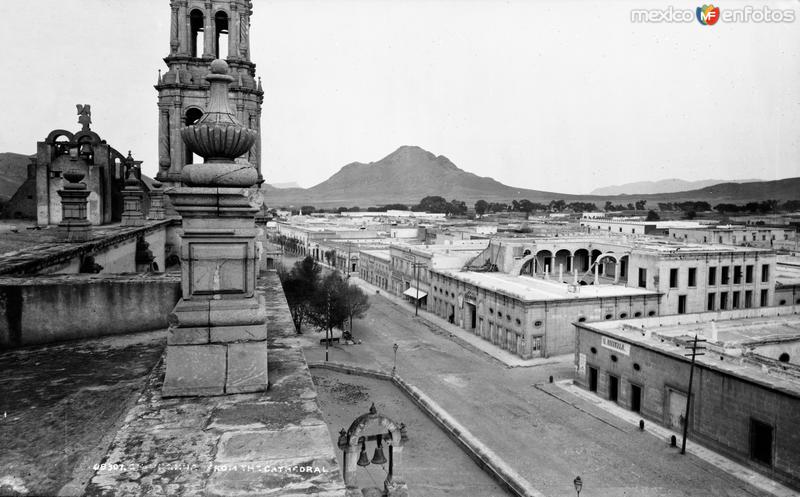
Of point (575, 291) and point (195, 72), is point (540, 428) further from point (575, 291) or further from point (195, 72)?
point (195, 72)

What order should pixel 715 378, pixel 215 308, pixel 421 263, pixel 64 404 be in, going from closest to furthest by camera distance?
pixel 215 308 < pixel 64 404 < pixel 715 378 < pixel 421 263

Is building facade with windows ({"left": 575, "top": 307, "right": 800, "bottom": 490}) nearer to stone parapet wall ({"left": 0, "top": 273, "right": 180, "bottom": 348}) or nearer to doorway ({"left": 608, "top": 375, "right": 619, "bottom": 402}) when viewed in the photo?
doorway ({"left": 608, "top": 375, "right": 619, "bottom": 402})

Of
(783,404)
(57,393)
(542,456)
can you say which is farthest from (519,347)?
(57,393)

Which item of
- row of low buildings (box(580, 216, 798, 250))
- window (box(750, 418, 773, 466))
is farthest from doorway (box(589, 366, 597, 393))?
row of low buildings (box(580, 216, 798, 250))

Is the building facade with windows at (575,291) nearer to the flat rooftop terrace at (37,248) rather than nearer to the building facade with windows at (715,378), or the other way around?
the building facade with windows at (715,378)

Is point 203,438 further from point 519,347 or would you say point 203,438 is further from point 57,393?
point 519,347

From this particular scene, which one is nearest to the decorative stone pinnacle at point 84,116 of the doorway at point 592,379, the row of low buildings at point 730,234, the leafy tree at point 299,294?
the leafy tree at point 299,294

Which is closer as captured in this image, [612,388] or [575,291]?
[612,388]

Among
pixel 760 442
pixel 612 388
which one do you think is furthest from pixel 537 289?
pixel 760 442
